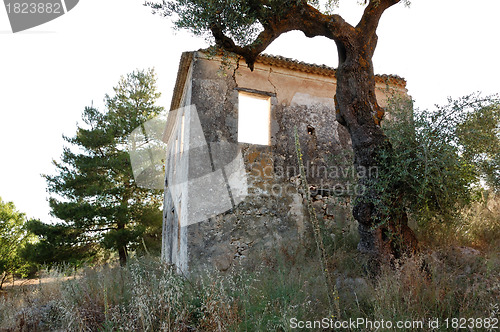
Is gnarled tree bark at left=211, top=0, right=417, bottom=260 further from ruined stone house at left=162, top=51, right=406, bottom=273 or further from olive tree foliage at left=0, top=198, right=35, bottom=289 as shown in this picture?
olive tree foliage at left=0, top=198, right=35, bottom=289

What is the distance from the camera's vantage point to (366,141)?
14.4ft

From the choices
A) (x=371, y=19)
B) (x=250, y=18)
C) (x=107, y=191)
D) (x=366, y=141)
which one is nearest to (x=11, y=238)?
(x=107, y=191)

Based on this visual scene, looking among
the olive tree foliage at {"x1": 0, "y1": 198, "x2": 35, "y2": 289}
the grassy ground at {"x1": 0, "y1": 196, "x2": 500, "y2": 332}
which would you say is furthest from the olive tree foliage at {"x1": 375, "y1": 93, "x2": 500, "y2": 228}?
the olive tree foliage at {"x1": 0, "y1": 198, "x2": 35, "y2": 289}

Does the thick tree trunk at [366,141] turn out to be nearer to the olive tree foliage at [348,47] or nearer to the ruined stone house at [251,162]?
the olive tree foliage at [348,47]

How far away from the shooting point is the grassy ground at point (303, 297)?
268 centimetres

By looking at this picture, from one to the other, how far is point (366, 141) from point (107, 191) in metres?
12.3

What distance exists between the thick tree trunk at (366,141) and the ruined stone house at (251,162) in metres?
1.53

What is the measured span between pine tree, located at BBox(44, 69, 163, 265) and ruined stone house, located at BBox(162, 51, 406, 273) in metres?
6.60

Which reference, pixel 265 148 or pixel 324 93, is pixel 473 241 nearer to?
pixel 265 148

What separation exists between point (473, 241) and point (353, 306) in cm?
311

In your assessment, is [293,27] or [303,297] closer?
[303,297]

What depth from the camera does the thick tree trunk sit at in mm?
4109

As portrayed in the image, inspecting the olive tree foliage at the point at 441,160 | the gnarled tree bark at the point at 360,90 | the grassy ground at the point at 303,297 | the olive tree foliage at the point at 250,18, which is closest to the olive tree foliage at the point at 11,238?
the grassy ground at the point at 303,297

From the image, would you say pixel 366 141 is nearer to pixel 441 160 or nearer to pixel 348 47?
pixel 441 160
